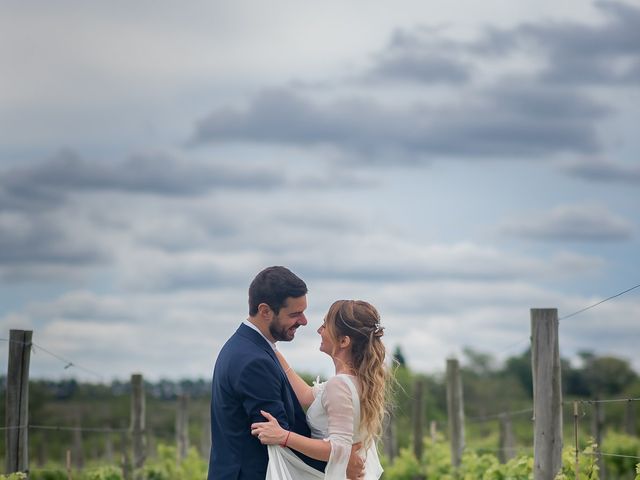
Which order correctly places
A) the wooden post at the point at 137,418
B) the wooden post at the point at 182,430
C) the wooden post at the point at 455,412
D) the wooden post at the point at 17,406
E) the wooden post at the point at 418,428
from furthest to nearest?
1. the wooden post at the point at 182,430
2. the wooden post at the point at 418,428
3. the wooden post at the point at 137,418
4. the wooden post at the point at 455,412
5. the wooden post at the point at 17,406

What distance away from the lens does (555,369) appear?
910cm

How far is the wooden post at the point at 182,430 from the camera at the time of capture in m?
19.8

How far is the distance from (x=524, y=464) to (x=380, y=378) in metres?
3.82

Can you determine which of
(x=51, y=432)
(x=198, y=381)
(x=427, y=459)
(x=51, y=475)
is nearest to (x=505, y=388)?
(x=198, y=381)

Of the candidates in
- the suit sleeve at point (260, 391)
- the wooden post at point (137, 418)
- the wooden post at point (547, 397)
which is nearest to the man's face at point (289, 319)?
the suit sleeve at point (260, 391)

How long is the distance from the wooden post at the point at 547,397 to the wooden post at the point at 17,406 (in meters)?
4.27

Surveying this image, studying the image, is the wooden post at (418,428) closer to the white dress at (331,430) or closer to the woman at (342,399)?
the woman at (342,399)

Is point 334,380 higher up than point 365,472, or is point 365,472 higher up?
point 334,380

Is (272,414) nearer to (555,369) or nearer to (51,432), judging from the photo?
(555,369)

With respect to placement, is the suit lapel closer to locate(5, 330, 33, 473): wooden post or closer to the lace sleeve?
the lace sleeve

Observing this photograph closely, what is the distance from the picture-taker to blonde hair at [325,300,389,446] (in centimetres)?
656

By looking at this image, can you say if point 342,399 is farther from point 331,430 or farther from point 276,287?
point 276,287

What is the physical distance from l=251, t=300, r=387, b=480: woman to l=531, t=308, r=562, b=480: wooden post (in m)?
2.66

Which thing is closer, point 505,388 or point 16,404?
point 16,404
